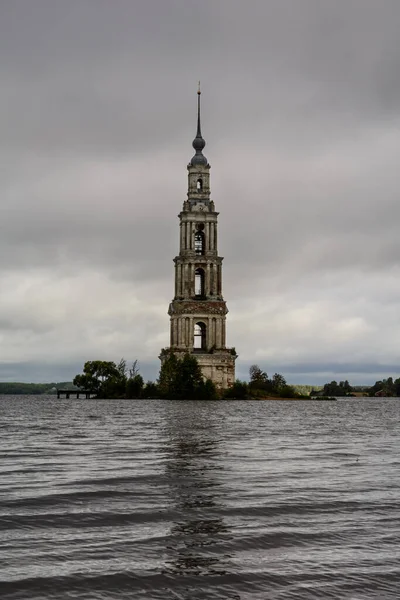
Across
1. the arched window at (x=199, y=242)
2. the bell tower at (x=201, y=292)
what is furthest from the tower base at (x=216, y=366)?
the arched window at (x=199, y=242)

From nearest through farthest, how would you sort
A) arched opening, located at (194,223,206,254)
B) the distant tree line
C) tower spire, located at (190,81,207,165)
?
1. the distant tree line
2. arched opening, located at (194,223,206,254)
3. tower spire, located at (190,81,207,165)

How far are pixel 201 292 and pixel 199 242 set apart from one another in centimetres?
1235

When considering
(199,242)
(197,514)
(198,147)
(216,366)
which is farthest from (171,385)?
(197,514)

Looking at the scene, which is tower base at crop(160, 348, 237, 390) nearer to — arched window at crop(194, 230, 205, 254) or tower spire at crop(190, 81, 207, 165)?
arched window at crop(194, 230, 205, 254)

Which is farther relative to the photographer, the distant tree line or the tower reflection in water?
the distant tree line

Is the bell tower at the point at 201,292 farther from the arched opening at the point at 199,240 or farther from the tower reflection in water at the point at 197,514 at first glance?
the tower reflection in water at the point at 197,514

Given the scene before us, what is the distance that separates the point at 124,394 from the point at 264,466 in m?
→ 142

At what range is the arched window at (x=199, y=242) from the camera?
178375mm

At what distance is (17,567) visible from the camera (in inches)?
485

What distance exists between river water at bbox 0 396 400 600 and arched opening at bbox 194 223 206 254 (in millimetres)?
147713

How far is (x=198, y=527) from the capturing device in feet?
51.8

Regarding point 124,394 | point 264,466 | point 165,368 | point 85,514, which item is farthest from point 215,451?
point 124,394

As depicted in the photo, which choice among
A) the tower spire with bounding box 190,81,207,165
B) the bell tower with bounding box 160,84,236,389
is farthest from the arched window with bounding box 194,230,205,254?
the tower spire with bounding box 190,81,207,165

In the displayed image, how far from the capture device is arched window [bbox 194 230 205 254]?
178m
